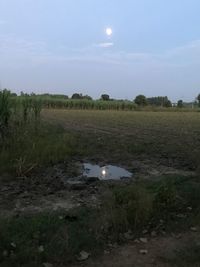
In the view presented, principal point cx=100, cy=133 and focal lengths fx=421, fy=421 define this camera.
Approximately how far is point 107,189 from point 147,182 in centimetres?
71

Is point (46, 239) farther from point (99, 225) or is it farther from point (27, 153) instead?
point (27, 153)

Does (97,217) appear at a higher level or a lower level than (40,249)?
higher

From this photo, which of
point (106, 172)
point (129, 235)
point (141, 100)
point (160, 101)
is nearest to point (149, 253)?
point (129, 235)

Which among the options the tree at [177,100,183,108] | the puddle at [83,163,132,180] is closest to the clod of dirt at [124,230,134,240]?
the puddle at [83,163,132,180]

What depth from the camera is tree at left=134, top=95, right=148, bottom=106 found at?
7266 cm

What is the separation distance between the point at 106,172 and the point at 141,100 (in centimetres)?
6600

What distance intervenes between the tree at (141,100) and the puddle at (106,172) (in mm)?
64394

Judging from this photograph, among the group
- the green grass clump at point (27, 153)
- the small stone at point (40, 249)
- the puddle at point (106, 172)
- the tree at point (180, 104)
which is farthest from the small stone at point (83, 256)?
the tree at point (180, 104)

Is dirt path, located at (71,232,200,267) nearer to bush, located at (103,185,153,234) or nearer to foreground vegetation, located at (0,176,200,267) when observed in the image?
foreground vegetation, located at (0,176,200,267)

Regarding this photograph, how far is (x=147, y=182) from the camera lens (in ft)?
21.6

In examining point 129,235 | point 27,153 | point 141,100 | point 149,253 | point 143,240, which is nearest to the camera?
point 149,253

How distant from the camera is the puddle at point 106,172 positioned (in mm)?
7535

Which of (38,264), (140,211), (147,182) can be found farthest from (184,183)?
(38,264)

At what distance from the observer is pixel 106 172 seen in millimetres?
8016
